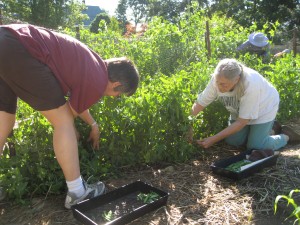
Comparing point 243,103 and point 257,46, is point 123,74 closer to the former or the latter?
point 243,103

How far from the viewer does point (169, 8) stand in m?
44.0

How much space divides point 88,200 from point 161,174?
0.83 m

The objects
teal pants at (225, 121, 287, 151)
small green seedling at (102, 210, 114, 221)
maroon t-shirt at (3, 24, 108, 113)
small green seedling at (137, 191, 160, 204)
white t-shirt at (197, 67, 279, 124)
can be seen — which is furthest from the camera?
teal pants at (225, 121, 287, 151)

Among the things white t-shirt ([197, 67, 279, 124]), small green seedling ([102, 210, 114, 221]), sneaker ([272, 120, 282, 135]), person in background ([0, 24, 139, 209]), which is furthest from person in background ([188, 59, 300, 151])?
small green seedling ([102, 210, 114, 221])

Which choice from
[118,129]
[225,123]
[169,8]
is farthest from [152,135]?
[169,8]

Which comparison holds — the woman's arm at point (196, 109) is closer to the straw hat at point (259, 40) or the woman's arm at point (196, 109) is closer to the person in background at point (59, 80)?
the person in background at point (59, 80)

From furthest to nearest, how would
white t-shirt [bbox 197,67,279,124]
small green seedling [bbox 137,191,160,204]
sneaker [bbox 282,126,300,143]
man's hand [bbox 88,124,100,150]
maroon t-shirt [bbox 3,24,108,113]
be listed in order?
sneaker [bbox 282,126,300,143] < white t-shirt [bbox 197,67,279,124] < man's hand [bbox 88,124,100,150] < small green seedling [bbox 137,191,160,204] < maroon t-shirt [bbox 3,24,108,113]

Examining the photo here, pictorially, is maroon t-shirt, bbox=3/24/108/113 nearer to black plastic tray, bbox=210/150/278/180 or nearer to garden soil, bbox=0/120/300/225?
garden soil, bbox=0/120/300/225

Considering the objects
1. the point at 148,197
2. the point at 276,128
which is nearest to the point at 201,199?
the point at 148,197

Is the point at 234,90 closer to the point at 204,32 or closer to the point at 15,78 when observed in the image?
the point at 15,78

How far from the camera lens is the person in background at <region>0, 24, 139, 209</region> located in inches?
82.2

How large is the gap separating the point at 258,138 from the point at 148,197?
143 centimetres

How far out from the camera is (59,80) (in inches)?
87.3

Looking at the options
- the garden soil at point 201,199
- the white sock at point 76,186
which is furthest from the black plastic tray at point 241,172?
the white sock at point 76,186
